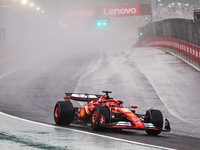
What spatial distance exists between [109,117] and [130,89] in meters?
12.0

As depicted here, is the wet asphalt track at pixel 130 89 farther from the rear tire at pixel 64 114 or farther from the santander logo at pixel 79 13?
the santander logo at pixel 79 13

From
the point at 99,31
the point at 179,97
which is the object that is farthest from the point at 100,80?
the point at 99,31

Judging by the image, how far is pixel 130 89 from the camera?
22.3 metres

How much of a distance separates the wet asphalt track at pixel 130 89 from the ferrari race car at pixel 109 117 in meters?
0.30

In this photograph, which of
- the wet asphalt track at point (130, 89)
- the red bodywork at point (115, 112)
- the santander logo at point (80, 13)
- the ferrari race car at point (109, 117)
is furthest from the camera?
the santander logo at point (80, 13)

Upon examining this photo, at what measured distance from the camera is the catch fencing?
95.2 ft

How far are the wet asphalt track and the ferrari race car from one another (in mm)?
302

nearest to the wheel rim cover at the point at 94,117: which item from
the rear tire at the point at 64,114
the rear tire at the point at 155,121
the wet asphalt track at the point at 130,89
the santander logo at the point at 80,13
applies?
the wet asphalt track at the point at 130,89

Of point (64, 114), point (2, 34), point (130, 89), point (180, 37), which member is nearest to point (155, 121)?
point (64, 114)

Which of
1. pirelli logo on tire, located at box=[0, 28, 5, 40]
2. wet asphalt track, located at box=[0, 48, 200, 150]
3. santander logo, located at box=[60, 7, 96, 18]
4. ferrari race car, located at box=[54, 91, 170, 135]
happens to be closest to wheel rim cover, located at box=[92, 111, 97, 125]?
ferrari race car, located at box=[54, 91, 170, 135]

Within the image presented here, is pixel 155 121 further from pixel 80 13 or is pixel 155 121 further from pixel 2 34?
pixel 80 13

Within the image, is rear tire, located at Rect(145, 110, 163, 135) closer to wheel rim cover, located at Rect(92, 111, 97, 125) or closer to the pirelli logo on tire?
wheel rim cover, located at Rect(92, 111, 97, 125)

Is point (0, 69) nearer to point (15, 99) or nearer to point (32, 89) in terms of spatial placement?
point (32, 89)

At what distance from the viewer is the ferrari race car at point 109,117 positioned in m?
10.1
